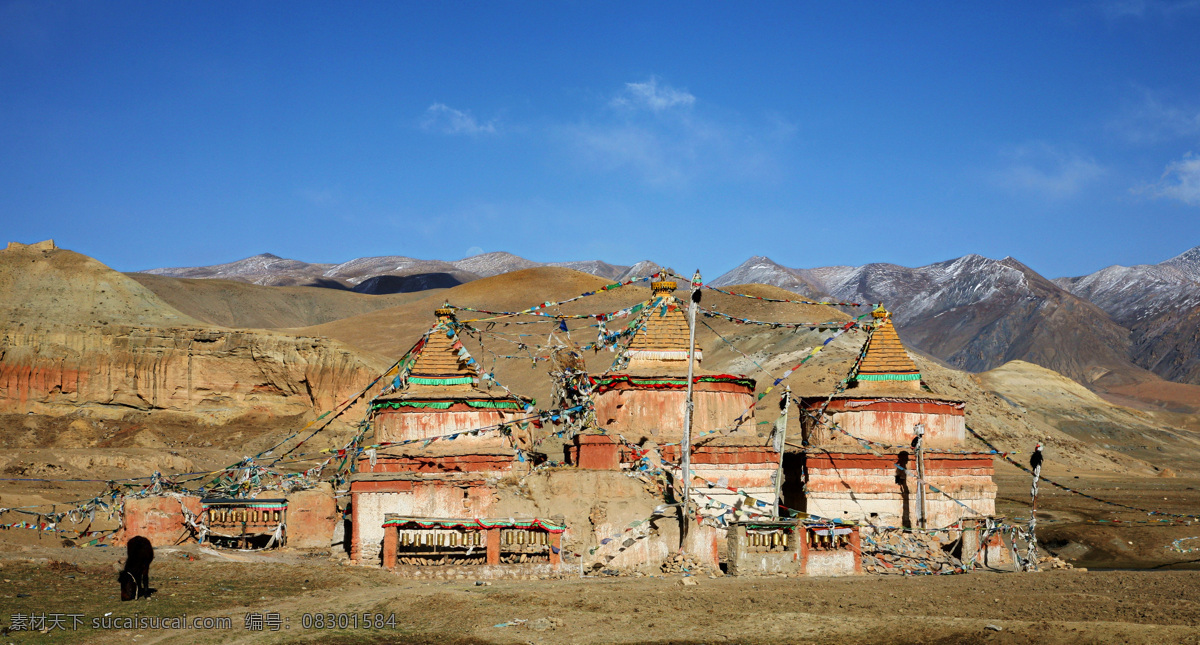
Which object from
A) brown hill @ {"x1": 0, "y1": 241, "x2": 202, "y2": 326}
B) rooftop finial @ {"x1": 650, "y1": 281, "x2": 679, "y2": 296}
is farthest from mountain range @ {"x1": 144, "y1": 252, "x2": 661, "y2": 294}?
rooftop finial @ {"x1": 650, "y1": 281, "x2": 679, "y2": 296}

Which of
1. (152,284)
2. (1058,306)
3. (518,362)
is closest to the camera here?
(518,362)

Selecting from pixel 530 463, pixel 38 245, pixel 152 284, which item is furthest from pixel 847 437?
pixel 152 284

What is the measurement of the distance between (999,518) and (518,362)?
4531cm

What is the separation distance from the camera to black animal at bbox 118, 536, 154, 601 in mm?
13750

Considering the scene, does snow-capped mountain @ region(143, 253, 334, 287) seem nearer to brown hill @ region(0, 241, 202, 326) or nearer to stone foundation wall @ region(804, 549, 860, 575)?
brown hill @ region(0, 241, 202, 326)

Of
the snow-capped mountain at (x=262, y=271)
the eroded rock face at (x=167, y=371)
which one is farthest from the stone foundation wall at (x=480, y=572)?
the snow-capped mountain at (x=262, y=271)

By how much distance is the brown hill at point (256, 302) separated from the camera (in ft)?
318

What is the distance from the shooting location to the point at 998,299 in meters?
133

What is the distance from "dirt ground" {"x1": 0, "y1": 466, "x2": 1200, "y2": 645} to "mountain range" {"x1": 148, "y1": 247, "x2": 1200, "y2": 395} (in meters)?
93.4

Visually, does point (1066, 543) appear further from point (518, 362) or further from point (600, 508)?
point (518, 362)

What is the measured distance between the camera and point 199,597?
14.5m

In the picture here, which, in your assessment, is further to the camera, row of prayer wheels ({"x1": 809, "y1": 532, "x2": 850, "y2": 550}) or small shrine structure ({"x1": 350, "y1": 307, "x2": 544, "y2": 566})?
small shrine structure ({"x1": 350, "y1": 307, "x2": 544, "y2": 566})

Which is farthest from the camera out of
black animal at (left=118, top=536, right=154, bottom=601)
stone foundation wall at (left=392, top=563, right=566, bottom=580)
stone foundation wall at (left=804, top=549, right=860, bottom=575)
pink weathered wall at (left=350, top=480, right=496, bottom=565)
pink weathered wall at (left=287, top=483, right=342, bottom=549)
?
pink weathered wall at (left=287, top=483, right=342, bottom=549)

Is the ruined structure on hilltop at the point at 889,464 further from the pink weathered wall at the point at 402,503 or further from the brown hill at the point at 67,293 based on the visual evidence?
the brown hill at the point at 67,293
